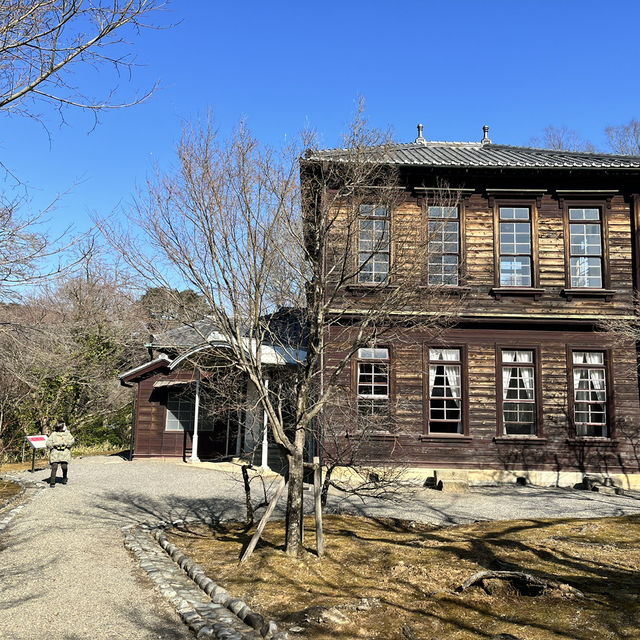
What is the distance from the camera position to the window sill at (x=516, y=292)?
14.8 m

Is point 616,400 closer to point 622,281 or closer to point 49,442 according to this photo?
point 622,281

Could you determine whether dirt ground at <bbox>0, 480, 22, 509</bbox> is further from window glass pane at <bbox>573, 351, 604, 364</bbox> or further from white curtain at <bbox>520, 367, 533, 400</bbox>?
window glass pane at <bbox>573, 351, 604, 364</bbox>

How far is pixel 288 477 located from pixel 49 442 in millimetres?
8088

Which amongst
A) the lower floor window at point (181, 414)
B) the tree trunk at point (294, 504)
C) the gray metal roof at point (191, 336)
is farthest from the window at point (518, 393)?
the lower floor window at point (181, 414)

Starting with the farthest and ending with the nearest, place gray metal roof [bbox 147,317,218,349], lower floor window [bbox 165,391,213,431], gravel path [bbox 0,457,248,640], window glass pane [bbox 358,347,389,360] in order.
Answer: lower floor window [bbox 165,391,213,431]
window glass pane [bbox 358,347,389,360]
gray metal roof [bbox 147,317,218,349]
gravel path [bbox 0,457,248,640]

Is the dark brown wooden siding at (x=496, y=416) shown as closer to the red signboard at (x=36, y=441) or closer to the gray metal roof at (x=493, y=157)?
the gray metal roof at (x=493, y=157)

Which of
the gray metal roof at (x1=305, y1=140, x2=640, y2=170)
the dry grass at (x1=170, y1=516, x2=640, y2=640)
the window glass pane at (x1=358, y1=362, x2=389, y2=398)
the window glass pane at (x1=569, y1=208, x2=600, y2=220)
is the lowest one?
the dry grass at (x1=170, y1=516, x2=640, y2=640)

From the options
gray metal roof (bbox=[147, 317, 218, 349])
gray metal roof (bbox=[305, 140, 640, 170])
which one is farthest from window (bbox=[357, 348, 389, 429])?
gray metal roof (bbox=[305, 140, 640, 170])

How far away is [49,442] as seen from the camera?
13203mm

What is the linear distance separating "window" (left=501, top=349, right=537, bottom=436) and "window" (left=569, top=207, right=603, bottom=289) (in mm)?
2385

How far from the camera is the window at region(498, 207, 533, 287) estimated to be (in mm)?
15109

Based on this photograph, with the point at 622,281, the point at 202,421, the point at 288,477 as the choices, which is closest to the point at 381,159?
the point at 288,477

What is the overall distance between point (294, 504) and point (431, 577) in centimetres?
185

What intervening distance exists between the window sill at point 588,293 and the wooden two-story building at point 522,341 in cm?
4
